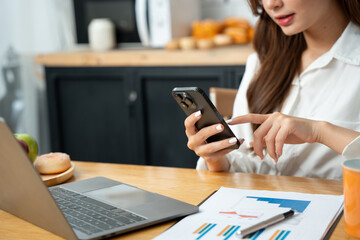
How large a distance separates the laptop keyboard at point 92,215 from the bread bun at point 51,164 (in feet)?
0.56

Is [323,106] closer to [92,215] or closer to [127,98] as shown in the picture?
[92,215]

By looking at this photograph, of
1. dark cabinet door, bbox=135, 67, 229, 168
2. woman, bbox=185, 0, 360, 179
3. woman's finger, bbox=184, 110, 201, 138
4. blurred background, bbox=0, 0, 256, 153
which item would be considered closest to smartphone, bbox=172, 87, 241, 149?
woman's finger, bbox=184, 110, 201, 138

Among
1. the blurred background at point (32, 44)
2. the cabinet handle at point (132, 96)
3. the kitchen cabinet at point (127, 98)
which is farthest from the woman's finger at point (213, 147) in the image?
the blurred background at point (32, 44)

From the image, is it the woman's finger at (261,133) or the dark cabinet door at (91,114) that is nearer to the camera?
the woman's finger at (261,133)

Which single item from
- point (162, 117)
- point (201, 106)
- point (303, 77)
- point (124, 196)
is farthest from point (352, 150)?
point (162, 117)

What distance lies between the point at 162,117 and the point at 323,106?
1.47m

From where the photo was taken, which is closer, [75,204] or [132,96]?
[75,204]

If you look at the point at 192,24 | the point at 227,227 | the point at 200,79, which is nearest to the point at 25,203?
the point at 227,227

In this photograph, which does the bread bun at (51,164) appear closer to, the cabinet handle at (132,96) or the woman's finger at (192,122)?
the woman's finger at (192,122)

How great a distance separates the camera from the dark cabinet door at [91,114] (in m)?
2.86

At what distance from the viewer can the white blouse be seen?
4.42 ft

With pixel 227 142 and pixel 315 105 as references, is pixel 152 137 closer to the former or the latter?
Answer: pixel 315 105

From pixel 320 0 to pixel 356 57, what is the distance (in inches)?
7.1

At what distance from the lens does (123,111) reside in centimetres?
286
